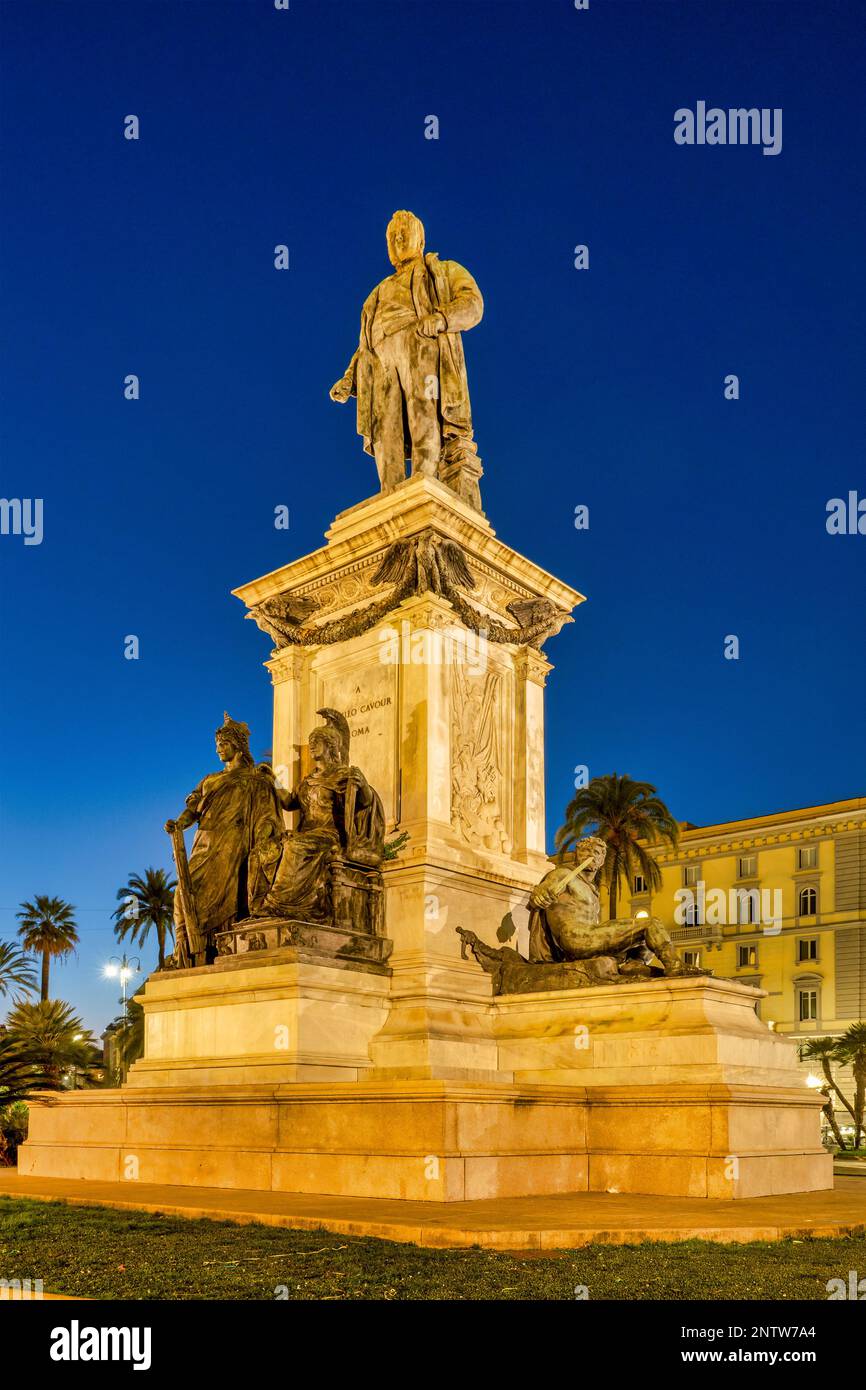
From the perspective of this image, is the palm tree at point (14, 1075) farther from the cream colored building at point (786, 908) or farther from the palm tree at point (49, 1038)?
the cream colored building at point (786, 908)

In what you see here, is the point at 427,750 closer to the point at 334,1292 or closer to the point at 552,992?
the point at 552,992

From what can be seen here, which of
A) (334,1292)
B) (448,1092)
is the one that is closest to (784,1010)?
A: (448,1092)

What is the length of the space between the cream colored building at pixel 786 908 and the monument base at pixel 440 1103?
4972cm

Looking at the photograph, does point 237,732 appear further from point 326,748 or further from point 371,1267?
point 371,1267

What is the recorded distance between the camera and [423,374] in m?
20.8

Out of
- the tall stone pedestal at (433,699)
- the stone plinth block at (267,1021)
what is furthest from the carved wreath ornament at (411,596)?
the stone plinth block at (267,1021)

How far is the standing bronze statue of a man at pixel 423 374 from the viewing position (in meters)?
20.6

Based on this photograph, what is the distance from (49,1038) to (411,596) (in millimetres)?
14054

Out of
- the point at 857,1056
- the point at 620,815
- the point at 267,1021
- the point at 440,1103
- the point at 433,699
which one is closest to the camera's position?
the point at 440,1103

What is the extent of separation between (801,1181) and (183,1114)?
6544 mm

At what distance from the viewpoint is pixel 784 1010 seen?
67.4 metres

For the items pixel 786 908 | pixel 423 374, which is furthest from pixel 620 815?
pixel 423 374

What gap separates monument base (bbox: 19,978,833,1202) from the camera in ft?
38.3

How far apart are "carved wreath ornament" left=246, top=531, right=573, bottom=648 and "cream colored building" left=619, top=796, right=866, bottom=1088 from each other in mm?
45347
